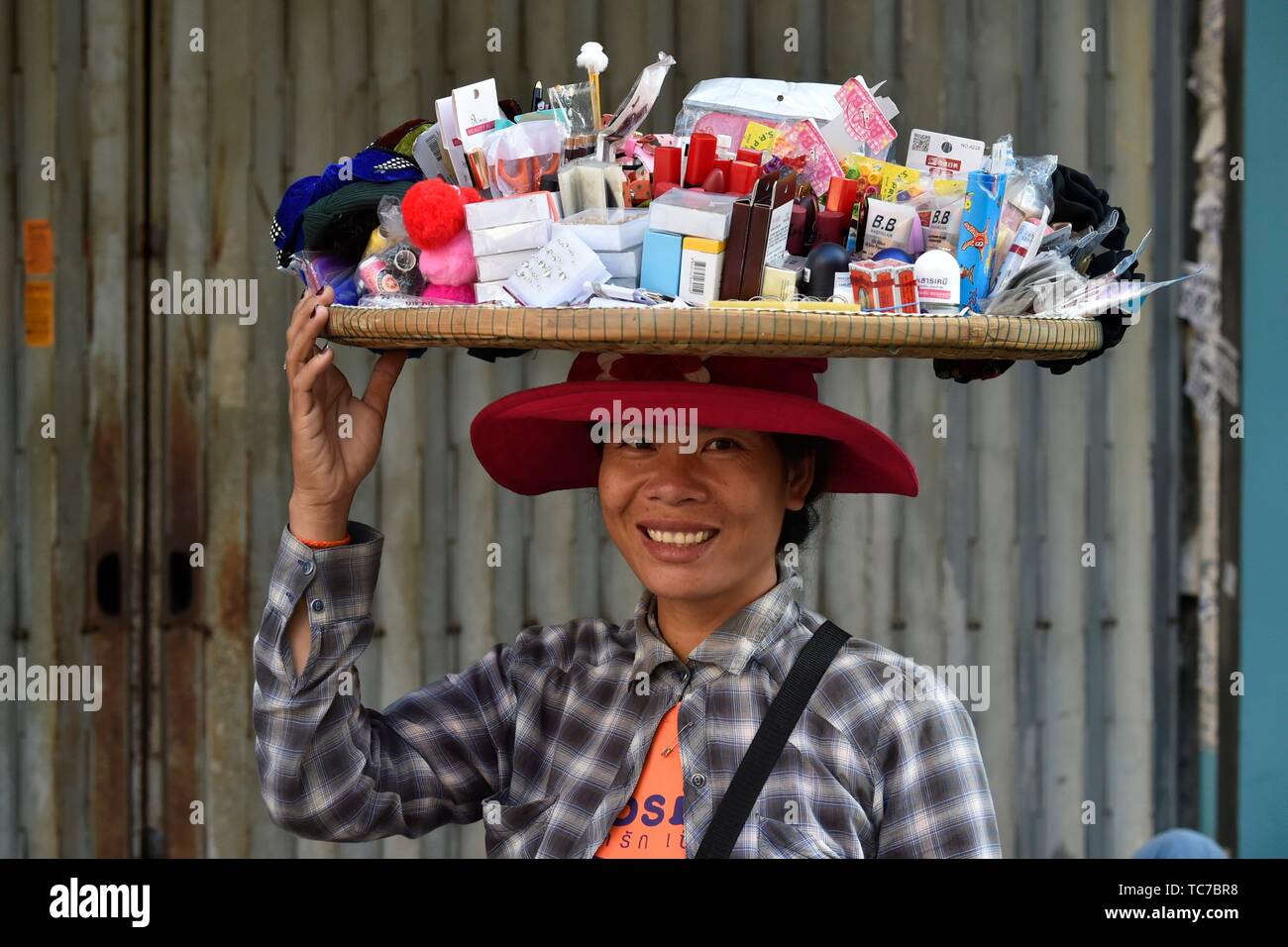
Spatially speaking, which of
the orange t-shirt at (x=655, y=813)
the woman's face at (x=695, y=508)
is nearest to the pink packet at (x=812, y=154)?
the woman's face at (x=695, y=508)

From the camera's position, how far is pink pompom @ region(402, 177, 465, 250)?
1.74 m

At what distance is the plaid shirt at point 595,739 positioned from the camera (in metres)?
1.84

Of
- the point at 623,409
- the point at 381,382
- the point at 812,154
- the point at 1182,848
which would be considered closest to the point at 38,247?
the point at 381,382

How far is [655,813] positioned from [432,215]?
3.05 feet

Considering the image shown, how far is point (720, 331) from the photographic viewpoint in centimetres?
158

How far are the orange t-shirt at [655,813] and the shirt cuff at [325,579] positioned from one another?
50 centimetres

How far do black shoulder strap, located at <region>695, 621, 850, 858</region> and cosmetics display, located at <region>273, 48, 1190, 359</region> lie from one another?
539mm


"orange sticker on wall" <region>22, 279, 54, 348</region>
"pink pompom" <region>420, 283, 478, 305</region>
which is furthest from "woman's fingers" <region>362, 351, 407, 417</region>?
"orange sticker on wall" <region>22, 279, 54, 348</region>

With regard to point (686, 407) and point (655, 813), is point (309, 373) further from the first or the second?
point (655, 813)

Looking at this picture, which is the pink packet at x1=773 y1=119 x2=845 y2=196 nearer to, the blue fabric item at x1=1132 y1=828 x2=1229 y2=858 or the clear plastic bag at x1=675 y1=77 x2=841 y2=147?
the clear plastic bag at x1=675 y1=77 x2=841 y2=147

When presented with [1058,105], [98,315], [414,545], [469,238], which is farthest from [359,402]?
[1058,105]

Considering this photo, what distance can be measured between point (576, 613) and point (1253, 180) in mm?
2381

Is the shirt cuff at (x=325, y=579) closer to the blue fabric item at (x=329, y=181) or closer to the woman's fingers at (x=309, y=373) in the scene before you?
the woman's fingers at (x=309, y=373)

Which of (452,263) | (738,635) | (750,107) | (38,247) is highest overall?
(38,247)
